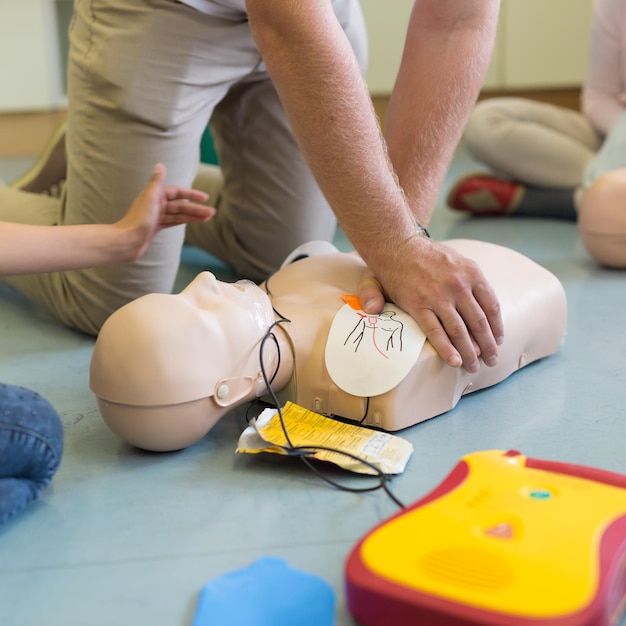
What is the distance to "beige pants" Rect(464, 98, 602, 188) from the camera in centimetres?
239

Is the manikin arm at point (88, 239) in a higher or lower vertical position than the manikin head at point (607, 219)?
higher

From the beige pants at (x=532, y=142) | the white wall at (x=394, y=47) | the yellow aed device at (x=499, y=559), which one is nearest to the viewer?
the yellow aed device at (x=499, y=559)

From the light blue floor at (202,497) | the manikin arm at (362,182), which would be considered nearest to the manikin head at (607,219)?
the light blue floor at (202,497)

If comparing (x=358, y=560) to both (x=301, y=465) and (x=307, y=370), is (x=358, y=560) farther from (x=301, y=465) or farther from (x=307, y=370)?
(x=307, y=370)

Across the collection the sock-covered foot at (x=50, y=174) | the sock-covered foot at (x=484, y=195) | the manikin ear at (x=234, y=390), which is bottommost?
the sock-covered foot at (x=484, y=195)

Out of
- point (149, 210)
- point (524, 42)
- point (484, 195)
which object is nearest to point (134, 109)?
point (149, 210)

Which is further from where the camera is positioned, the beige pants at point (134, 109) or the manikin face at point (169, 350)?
the beige pants at point (134, 109)

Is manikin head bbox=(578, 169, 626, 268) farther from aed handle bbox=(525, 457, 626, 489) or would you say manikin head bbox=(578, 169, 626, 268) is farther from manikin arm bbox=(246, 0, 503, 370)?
aed handle bbox=(525, 457, 626, 489)

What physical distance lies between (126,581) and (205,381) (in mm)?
251

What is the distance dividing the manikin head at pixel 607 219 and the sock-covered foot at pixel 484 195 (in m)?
0.60

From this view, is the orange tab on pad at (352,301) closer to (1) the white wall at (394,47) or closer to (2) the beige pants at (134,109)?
(2) the beige pants at (134,109)

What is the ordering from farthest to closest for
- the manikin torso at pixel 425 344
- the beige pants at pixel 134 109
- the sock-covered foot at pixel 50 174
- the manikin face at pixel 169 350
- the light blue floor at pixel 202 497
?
the sock-covered foot at pixel 50 174, the beige pants at pixel 134 109, the manikin torso at pixel 425 344, the manikin face at pixel 169 350, the light blue floor at pixel 202 497

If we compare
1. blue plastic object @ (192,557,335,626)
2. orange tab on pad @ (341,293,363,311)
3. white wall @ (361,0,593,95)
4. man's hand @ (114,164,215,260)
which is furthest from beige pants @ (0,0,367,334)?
white wall @ (361,0,593,95)

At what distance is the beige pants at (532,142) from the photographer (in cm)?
239
